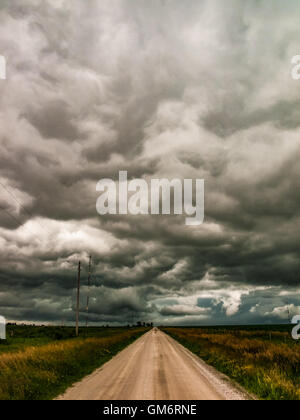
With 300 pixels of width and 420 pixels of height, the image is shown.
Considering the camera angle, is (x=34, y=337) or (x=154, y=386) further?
(x=34, y=337)

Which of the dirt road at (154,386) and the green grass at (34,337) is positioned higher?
the dirt road at (154,386)

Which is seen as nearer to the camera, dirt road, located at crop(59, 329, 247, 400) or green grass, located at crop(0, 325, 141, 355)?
dirt road, located at crop(59, 329, 247, 400)

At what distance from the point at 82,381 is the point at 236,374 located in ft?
23.1

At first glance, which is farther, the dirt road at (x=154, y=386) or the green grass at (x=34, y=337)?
the green grass at (x=34, y=337)

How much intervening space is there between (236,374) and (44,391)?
862cm

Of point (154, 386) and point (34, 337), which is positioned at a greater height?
point (154, 386)

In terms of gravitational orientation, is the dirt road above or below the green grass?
above
